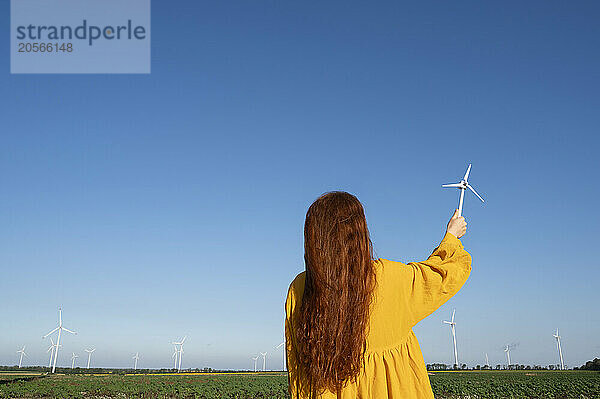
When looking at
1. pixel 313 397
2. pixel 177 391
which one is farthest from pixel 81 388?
pixel 313 397

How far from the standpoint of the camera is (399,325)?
307 cm

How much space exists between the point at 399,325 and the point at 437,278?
1.09ft

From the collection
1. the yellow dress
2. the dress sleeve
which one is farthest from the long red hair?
the dress sleeve

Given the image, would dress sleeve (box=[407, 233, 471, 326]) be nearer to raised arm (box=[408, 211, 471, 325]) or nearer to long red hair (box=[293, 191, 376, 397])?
raised arm (box=[408, 211, 471, 325])

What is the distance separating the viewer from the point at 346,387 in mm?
3076

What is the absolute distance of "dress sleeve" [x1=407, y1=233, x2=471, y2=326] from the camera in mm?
3090

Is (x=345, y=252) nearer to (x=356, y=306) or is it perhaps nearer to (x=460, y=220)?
(x=356, y=306)

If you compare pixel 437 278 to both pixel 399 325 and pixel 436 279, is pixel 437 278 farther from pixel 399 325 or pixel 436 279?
pixel 399 325

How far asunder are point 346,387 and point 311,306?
18.5 inches

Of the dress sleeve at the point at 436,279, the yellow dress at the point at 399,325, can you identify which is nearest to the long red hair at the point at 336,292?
the yellow dress at the point at 399,325

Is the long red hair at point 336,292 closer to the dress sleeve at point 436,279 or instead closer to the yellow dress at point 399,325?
the yellow dress at point 399,325

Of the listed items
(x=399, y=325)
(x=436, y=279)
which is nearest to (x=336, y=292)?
(x=399, y=325)

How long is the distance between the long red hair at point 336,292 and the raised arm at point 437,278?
0.26 m

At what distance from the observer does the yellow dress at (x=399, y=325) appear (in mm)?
2998
